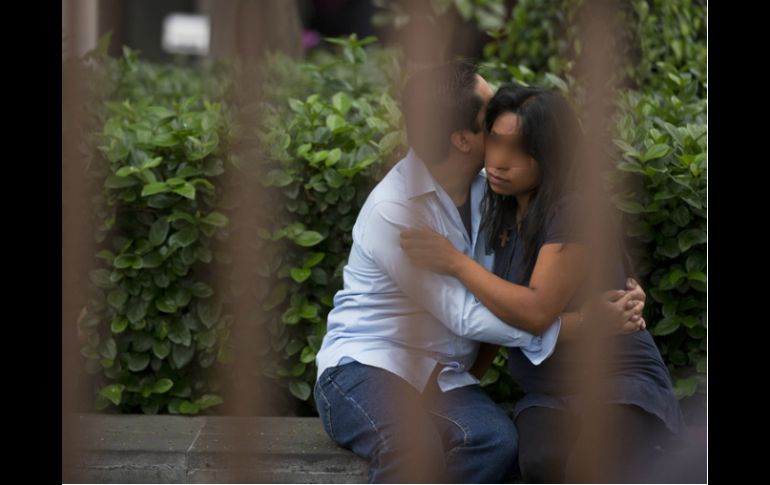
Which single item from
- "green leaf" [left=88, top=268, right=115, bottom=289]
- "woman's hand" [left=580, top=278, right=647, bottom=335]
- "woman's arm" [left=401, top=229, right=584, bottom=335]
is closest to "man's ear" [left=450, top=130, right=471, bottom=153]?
"woman's arm" [left=401, top=229, right=584, bottom=335]

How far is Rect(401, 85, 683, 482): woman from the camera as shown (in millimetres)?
2379

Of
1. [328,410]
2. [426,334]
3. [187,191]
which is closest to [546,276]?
[426,334]

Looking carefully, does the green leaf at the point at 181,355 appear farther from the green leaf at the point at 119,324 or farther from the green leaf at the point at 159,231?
the green leaf at the point at 159,231

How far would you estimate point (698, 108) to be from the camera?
11.0 ft

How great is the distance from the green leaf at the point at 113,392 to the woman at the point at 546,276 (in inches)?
40.4

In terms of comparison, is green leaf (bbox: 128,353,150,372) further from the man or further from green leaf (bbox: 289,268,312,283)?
the man

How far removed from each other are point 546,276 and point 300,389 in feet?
3.12

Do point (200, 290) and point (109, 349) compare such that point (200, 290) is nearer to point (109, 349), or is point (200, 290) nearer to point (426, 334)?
point (109, 349)

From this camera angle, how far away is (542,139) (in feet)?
8.04

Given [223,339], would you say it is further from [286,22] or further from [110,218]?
[286,22]
